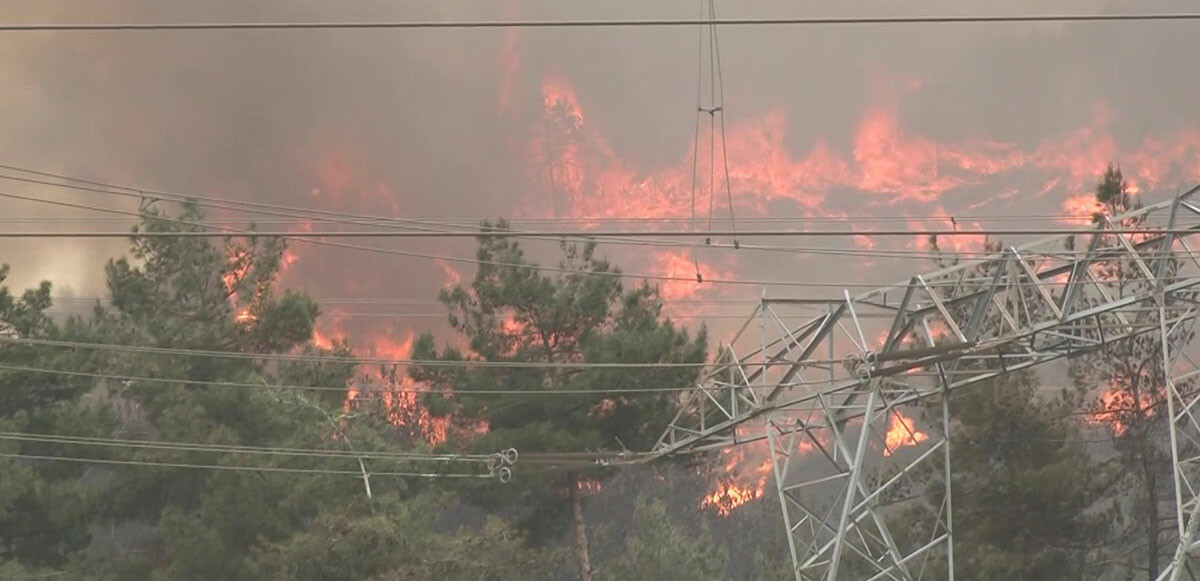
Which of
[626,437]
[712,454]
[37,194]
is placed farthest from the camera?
[37,194]

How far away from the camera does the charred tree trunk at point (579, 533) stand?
22859 millimetres

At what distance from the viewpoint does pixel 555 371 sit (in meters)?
23.2

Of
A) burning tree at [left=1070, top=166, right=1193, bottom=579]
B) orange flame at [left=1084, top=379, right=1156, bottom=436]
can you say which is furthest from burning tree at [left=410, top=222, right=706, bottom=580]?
burning tree at [left=1070, top=166, right=1193, bottom=579]

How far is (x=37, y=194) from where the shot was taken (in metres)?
36.0

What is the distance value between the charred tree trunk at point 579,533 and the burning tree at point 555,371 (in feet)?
0.08

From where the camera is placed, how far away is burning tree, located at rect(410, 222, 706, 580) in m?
22.1

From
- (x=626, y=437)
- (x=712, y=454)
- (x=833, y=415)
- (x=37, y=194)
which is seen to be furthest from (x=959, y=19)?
(x=37, y=194)

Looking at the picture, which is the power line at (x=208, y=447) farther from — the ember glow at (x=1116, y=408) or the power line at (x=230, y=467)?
the ember glow at (x=1116, y=408)

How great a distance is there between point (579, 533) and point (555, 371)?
3553 millimetres

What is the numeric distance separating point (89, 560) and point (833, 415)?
600 inches

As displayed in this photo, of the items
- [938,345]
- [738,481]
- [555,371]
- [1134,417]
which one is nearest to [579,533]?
[555,371]

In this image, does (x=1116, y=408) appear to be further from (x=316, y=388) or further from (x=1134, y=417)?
(x=316, y=388)

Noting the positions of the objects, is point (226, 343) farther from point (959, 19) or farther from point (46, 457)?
point (959, 19)

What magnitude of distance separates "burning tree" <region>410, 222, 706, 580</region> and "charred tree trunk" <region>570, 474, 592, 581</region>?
0.02m
